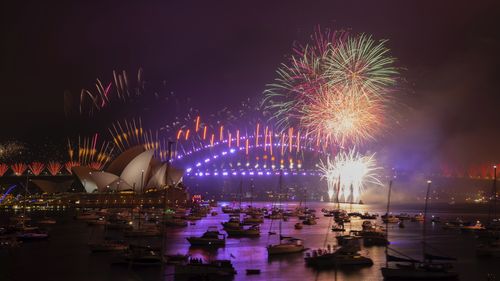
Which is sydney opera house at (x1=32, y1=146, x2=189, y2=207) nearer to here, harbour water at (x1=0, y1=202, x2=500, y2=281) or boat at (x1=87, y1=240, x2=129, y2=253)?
harbour water at (x1=0, y1=202, x2=500, y2=281)

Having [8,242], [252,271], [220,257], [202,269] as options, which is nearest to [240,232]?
[220,257]

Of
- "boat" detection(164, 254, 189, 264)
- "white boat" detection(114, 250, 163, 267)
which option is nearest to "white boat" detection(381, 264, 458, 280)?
"boat" detection(164, 254, 189, 264)

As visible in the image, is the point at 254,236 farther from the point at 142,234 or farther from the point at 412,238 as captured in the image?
the point at 412,238

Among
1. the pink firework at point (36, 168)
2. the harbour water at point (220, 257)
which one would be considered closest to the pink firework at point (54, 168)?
the pink firework at point (36, 168)

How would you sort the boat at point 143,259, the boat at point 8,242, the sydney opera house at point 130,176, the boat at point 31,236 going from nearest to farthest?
the boat at point 143,259 < the boat at point 8,242 < the boat at point 31,236 < the sydney opera house at point 130,176

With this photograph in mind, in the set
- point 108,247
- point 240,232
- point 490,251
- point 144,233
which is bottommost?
point 108,247

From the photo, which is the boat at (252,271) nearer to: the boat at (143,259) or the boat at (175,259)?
the boat at (175,259)

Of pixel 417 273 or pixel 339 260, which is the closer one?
pixel 417 273

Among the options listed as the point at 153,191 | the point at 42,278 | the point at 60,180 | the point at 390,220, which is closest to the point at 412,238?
the point at 390,220

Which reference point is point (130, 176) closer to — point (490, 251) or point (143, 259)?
point (143, 259)
